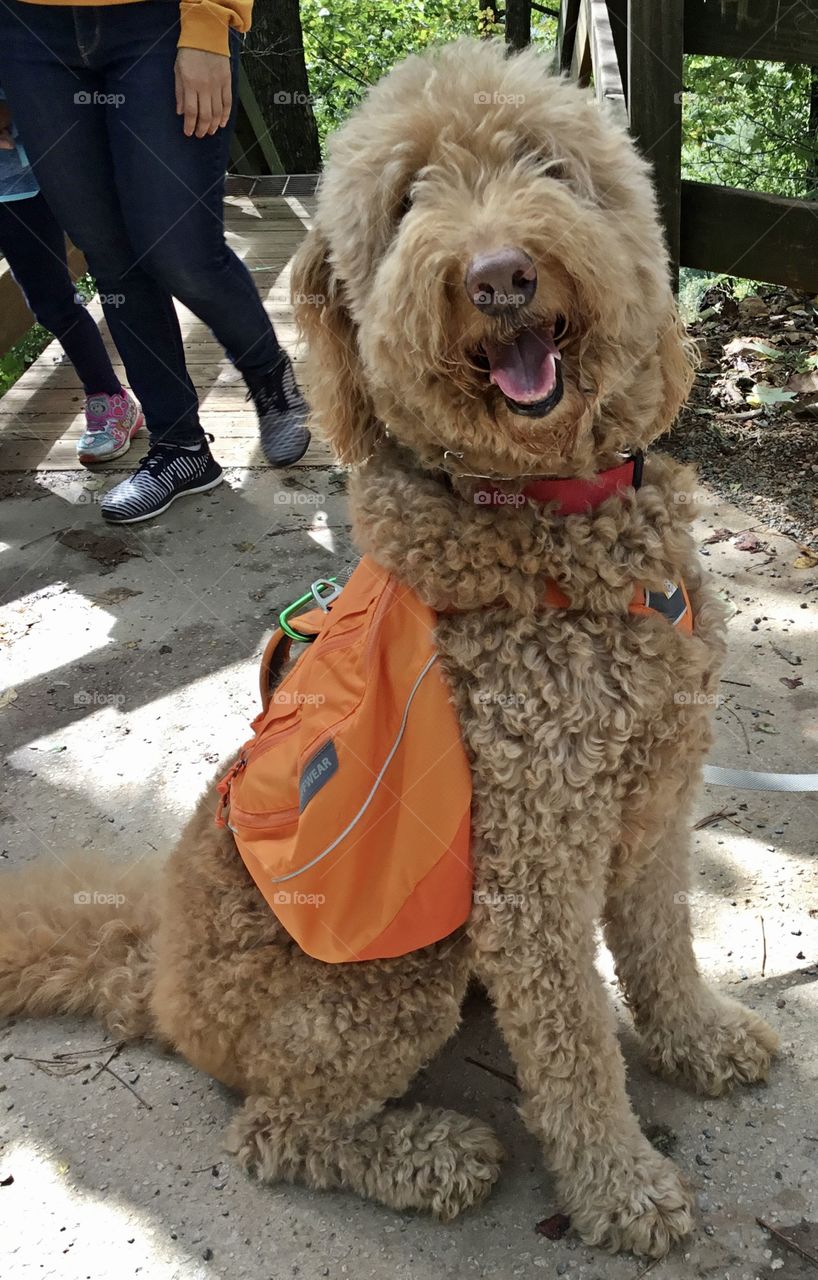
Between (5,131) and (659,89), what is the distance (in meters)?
2.36

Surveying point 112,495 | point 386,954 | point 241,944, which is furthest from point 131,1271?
point 112,495

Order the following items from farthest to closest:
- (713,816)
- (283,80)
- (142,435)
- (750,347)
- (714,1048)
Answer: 1. (283,80)
2. (142,435)
3. (750,347)
4. (713,816)
5. (714,1048)

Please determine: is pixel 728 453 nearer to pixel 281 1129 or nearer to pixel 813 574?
pixel 813 574

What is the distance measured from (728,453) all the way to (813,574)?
905mm

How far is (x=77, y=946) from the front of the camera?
212cm

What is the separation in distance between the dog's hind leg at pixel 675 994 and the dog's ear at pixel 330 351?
97 centimetres

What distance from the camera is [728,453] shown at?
425 cm

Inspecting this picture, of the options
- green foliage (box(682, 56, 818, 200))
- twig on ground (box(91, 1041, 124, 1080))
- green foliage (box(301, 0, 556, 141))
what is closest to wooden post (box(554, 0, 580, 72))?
green foliage (box(682, 56, 818, 200))

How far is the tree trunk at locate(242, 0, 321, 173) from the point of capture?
8062 mm

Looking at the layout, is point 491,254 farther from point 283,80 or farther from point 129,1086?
point 283,80
